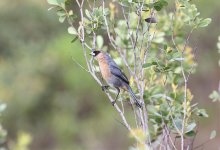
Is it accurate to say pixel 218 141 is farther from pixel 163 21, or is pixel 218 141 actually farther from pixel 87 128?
pixel 163 21

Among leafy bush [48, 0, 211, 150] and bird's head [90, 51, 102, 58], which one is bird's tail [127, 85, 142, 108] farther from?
bird's head [90, 51, 102, 58]

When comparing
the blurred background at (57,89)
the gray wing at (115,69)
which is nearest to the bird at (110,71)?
the gray wing at (115,69)

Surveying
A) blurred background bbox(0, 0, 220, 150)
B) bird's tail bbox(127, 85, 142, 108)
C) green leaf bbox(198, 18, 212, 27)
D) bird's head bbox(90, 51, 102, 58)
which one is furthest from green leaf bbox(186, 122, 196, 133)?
blurred background bbox(0, 0, 220, 150)

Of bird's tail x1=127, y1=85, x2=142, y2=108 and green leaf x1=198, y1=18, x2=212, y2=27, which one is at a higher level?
green leaf x1=198, y1=18, x2=212, y2=27

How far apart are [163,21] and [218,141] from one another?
6784 millimetres

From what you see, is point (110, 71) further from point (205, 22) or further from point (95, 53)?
point (205, 22)

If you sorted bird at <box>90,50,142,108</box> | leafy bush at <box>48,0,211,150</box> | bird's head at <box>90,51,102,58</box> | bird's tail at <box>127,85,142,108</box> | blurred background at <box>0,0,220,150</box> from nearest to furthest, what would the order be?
leafy bush at <box>48,0,211,150</box> → bird's tail at <box>127,85,142,108</box> → bird's head at <box>90,51,102,58</box> → bird at <box>90,50,142,108</box> → blurred background at <box>0,0,220,150</box>

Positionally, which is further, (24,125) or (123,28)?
(24,125)

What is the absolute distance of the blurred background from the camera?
11711 millimetres

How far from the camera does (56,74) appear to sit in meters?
12.3

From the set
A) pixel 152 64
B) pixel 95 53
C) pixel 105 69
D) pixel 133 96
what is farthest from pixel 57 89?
pixel 152 64

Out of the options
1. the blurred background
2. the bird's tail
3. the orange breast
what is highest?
the bird's tail

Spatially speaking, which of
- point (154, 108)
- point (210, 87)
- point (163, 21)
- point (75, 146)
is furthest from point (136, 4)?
point (210, 87)

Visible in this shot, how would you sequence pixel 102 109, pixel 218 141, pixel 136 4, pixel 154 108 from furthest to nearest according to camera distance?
pixel 102 109, pixel 218 141, pixel 154 108, pixel 136 4
